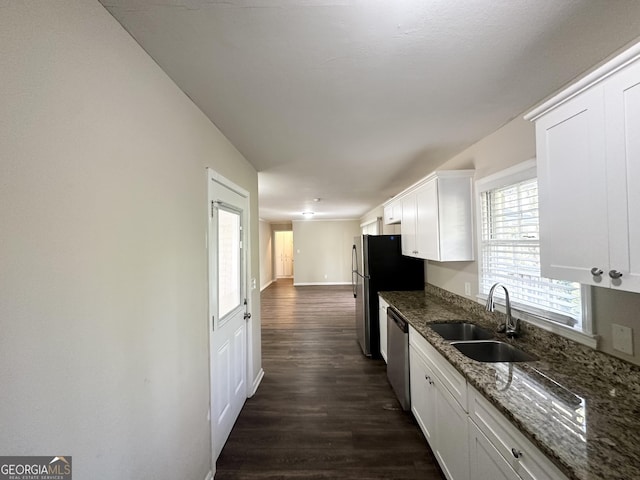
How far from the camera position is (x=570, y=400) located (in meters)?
1.10

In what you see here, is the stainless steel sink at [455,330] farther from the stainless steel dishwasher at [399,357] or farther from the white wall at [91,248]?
the white wall at [91,248]

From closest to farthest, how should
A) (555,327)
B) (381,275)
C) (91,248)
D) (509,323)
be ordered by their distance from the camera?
(91,248)
(555,327)
(509,323)
(381,275)

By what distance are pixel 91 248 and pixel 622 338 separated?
2275 mm

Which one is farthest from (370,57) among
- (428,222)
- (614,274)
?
(428,222)

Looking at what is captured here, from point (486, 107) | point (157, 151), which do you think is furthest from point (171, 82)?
point (486, 107)

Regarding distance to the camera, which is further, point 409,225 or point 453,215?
point 409,225

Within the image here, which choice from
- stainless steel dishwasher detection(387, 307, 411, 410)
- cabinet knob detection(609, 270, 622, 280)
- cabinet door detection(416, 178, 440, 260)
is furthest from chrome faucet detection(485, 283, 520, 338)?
cabinet knob detection(609, 270, 622, 280)

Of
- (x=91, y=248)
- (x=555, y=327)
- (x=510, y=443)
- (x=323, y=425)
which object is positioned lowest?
(x=323, y=425)

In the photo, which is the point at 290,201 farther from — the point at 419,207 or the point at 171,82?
the point at 171,82

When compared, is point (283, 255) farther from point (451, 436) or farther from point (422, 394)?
point (451, 436)

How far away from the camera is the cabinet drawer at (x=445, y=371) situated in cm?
145

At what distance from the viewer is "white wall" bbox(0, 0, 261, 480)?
26.0 inches

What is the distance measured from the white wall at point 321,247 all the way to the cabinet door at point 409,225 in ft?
19.6

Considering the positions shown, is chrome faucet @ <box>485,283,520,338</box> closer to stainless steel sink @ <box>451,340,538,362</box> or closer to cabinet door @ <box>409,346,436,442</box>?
stainless steel sink @ <box>451,340,538,362</box>
